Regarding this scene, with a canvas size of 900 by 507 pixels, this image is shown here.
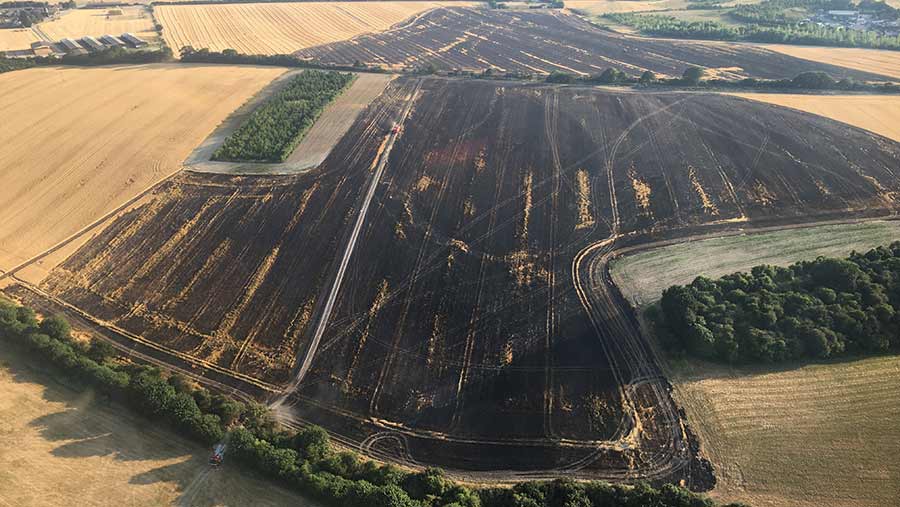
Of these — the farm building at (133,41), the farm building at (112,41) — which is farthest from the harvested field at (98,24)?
the farm building at (112,41)

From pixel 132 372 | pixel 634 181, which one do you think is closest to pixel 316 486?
pixel 132 372

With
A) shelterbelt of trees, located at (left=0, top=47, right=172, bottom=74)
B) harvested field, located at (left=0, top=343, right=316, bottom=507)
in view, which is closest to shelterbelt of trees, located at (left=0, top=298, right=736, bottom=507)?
harvested field, located at (left=0, top=343, right=316, bottom=507)

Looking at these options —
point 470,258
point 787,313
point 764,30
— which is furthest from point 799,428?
point 764,30

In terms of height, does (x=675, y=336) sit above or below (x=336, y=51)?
below

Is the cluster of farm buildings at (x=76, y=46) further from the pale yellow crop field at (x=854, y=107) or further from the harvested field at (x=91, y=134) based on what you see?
the pale yellow crop field at (x=854, y=107)

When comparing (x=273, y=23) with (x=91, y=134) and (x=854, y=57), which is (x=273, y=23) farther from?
(x=854, y=57)

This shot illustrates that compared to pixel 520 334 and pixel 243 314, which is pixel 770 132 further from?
pixel 243 314
